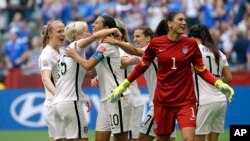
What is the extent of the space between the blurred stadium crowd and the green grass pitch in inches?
146

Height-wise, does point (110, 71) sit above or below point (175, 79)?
above

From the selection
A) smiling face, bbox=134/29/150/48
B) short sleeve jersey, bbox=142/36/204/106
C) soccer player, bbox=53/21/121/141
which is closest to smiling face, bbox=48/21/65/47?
soccer player, bbox=53/21/121/141

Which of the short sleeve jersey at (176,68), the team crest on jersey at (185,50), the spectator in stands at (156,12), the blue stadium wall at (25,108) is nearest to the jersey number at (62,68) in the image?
the short sleeve jersey at (176,68)

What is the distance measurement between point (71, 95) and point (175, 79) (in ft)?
5.31

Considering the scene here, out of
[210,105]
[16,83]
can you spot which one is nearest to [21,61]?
[16,83]

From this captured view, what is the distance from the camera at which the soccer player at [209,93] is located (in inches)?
607

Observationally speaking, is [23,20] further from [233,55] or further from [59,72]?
[59,72]

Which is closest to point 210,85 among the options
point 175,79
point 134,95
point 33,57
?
point 134,95

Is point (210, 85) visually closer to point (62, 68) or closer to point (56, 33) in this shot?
point (56, 33)

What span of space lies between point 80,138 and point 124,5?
1427 centimetres

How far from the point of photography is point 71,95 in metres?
13.9

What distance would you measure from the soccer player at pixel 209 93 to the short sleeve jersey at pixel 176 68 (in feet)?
6.56

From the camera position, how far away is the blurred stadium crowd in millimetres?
26906

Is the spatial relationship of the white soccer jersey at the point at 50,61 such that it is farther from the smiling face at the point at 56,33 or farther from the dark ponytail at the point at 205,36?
the dark ponytail at the point at 205,36
